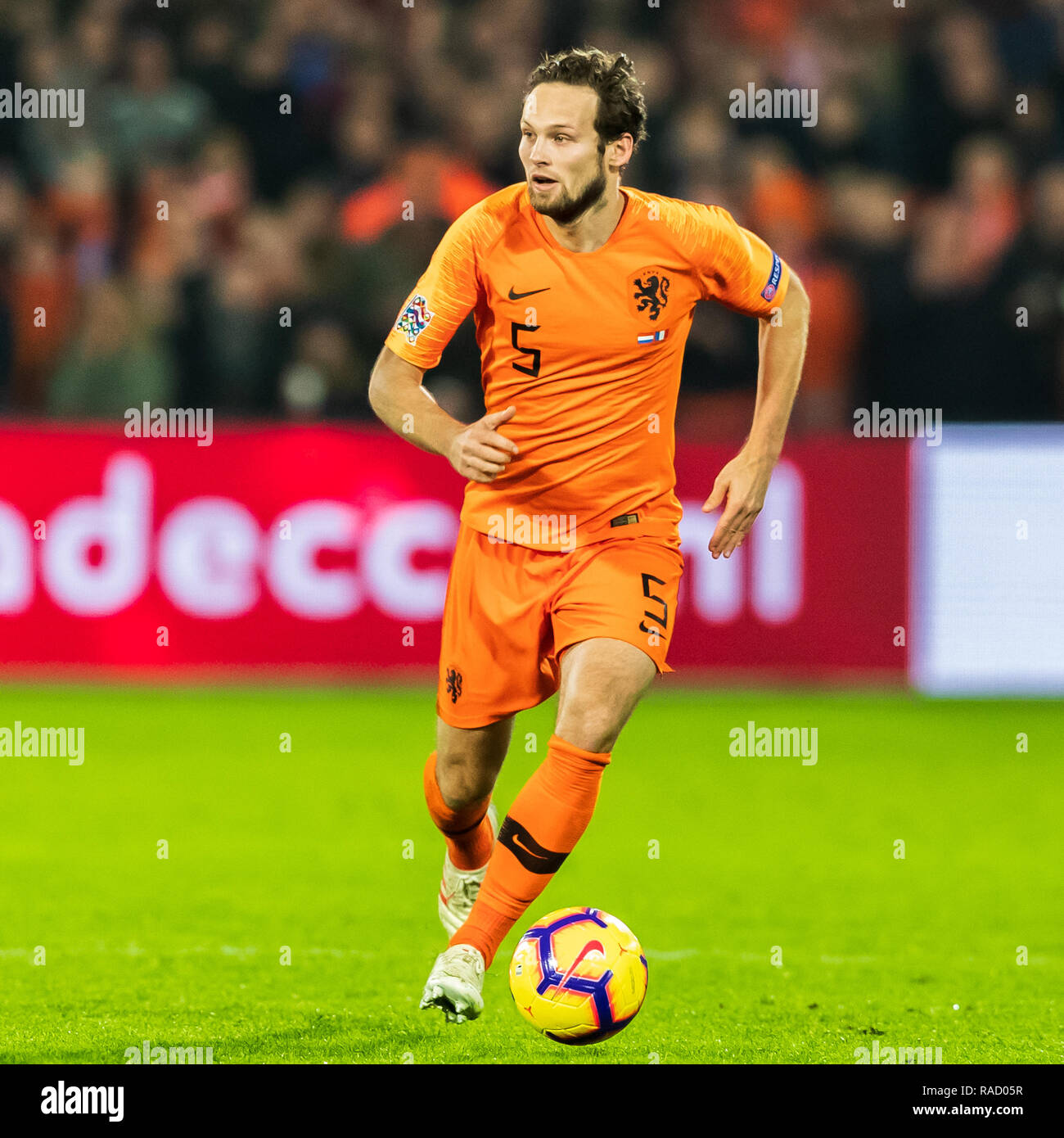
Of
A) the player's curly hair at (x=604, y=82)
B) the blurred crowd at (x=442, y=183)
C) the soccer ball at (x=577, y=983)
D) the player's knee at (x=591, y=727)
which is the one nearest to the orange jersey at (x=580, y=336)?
the player's curly hair at (x=604, y=82)

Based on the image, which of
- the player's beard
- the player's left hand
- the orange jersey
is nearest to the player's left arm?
the player's left hand

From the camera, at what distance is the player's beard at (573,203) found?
4.93m

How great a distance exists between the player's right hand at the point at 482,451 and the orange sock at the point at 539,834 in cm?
74

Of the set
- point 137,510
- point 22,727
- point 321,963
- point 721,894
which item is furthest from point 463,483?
point 321,963

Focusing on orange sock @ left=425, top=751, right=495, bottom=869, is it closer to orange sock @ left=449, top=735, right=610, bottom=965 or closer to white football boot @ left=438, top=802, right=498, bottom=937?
white football boot @ left=438, top=802, right=498, bottom=937

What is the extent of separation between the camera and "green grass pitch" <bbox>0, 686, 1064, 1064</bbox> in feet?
16.3

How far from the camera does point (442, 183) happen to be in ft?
38.3

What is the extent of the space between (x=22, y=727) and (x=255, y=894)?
358cm

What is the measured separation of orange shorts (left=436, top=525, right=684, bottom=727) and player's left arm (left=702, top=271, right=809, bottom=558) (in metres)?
0.22

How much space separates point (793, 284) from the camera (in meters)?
5.46

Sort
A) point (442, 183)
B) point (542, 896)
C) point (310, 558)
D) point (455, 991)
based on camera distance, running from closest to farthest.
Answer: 1. point (455, 991)
2. point (542, 896)
3. point (310, 558)
4. point (442, 183)

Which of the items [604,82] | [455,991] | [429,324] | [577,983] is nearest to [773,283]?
[604,82]

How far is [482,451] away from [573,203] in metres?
0.75

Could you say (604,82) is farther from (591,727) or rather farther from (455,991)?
(455,991)
